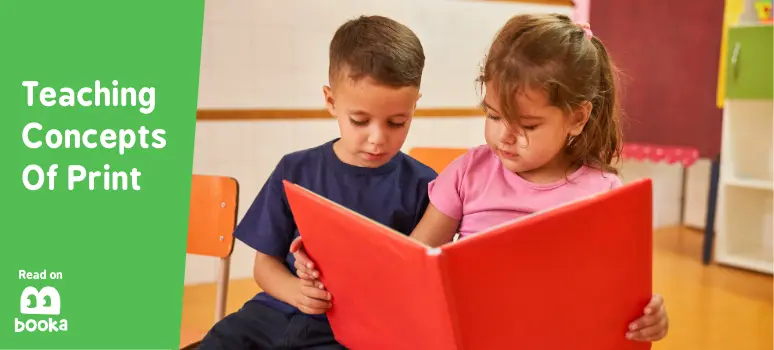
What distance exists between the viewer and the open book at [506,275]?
804 millimetres

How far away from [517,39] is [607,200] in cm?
32

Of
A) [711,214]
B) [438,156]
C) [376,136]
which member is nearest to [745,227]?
[711,214]

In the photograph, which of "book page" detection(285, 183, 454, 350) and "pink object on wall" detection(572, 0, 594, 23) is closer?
"book page" detection(285, 183, 454, 350)

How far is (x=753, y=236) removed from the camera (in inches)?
141

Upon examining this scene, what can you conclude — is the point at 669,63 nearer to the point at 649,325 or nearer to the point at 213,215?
the point at 213,215

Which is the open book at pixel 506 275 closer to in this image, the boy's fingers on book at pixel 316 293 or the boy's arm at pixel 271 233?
the boy's fingers on book at pixel 316 293

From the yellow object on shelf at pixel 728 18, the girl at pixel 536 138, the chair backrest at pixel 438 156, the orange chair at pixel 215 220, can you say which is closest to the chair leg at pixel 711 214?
the yellow object on shelf at pixel 728 18

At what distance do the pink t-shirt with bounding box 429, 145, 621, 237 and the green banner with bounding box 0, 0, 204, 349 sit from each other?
0.59 metres

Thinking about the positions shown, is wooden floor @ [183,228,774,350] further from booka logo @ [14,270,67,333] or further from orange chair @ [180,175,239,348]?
booka logo @ [14,270,67,333]

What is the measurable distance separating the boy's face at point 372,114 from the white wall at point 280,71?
1743 mm

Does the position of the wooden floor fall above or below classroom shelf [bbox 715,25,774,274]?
below

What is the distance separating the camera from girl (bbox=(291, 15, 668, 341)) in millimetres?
1034

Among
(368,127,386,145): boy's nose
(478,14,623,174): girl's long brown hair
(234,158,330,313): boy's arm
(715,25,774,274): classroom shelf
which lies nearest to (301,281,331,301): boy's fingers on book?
(234,158,330,313): boy's arm

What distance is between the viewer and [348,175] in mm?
1232
